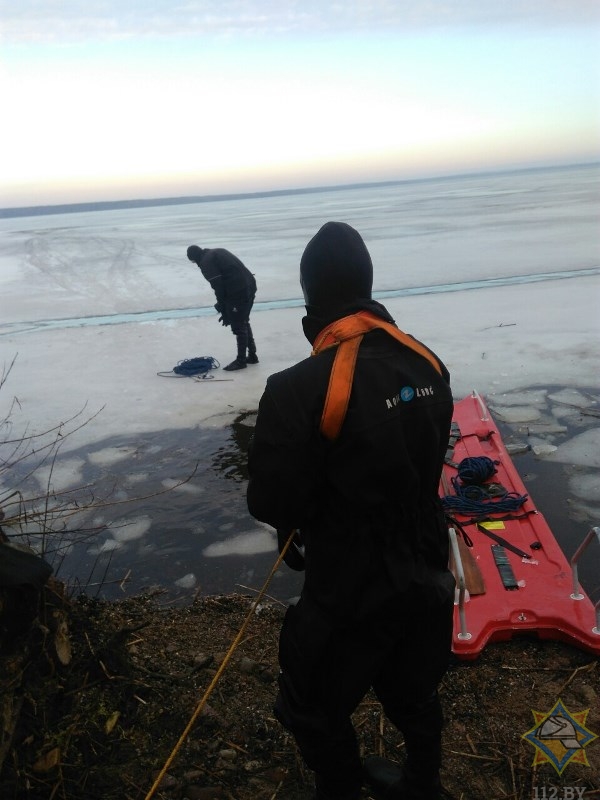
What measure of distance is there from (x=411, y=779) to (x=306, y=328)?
1412 millimetres

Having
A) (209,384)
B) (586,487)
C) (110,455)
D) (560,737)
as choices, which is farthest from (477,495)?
(209,384)

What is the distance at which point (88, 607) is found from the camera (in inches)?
110

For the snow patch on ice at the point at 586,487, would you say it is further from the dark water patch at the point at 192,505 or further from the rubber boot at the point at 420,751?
the rubber boot at the point at 420,751

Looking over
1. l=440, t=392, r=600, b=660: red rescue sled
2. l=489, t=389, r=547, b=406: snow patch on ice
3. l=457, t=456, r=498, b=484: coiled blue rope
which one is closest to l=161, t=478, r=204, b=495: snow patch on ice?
l=440, t=392, r=600, b=660: red rescue sled

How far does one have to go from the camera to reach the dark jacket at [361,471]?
156cm

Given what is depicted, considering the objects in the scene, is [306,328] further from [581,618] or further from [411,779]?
[581,618]

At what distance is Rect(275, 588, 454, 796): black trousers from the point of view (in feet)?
5.66

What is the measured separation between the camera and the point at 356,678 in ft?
5.71

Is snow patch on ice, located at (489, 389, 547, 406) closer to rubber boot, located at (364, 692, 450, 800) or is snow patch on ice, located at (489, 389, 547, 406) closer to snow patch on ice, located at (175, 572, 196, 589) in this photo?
snow patch on ice, located at (175, 572, 196, 589)

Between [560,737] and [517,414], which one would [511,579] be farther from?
[517,414]

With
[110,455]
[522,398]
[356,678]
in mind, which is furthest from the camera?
[522,398]

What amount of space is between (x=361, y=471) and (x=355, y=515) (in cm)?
13

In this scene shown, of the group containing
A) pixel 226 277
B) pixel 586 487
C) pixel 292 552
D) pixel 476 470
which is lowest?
pixel 586 487

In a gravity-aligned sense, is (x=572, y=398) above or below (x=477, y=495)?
below
